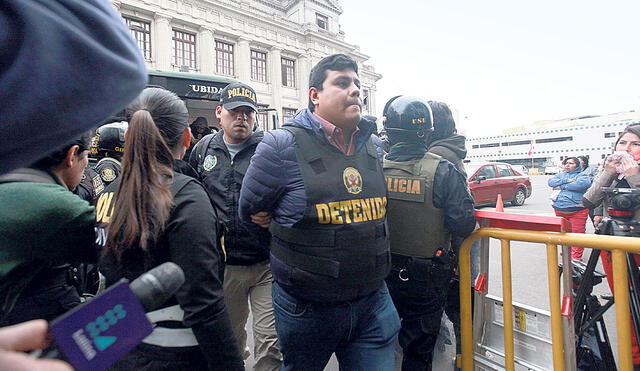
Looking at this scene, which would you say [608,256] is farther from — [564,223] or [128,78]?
[128,78]

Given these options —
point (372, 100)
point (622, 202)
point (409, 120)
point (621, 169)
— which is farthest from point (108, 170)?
point (372, 100)

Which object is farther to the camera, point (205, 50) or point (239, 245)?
point (205, 50)

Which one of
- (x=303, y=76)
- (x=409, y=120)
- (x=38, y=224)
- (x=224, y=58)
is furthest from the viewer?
(x=303, y=76)

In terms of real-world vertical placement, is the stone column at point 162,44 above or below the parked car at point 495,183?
above

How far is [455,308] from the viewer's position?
2844 millimetres

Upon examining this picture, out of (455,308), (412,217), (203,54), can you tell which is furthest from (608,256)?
(203,54)

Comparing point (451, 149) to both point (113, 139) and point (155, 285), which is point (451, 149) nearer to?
point (113, 139)

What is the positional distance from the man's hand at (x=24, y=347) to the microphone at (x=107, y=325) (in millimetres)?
15

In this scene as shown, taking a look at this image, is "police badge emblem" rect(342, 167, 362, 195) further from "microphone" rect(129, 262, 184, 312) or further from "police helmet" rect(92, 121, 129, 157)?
"police helmet" rect(92, 121, 129, 157)

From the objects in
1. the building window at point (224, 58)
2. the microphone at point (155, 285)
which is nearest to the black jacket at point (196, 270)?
the microphone at point (155, 285)

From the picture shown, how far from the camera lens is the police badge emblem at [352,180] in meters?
1.78

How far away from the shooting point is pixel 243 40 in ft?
84.8

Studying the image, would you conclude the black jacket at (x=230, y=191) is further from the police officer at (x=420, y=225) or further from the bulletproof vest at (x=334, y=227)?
the police officer at (x=420, y=225)

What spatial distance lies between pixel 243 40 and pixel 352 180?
2682 cm
